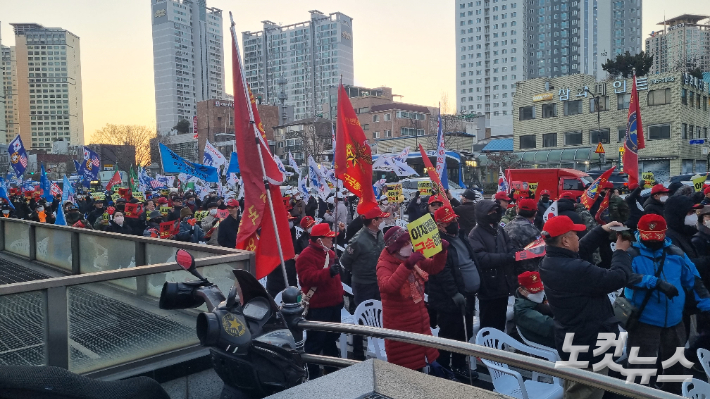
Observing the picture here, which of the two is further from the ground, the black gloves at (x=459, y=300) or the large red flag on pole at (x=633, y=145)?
the large red flag on pole at (x=633, y=145)

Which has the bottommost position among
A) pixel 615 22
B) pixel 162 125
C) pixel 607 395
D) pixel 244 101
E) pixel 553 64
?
pixel 607 395

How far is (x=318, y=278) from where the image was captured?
229 inches

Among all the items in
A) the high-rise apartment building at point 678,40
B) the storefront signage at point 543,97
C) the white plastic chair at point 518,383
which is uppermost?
the high-rise apartment building at point 678,40

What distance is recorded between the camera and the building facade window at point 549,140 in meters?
52.2

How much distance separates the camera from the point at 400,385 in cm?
245

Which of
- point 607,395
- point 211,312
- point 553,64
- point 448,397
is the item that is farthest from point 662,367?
point 553,64

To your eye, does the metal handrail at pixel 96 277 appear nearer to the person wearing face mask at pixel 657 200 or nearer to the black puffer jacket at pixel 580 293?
the black puffer jacket at pixel 580 293

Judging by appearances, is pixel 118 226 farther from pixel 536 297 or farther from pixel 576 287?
pixel 576 287

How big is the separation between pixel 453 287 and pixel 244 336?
3588 millimetres

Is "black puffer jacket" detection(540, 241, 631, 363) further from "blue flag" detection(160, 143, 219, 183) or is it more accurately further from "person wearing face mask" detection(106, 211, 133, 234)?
"person wearing face mask" detection(106, 211, 133, 234)

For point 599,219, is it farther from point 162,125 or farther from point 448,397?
point 162,125

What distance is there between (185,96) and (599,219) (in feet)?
557

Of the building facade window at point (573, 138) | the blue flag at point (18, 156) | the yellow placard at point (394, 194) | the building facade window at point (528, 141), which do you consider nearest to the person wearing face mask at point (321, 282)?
the yellow placard at point (394, 194)

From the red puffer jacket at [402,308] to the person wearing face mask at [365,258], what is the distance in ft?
4.10
